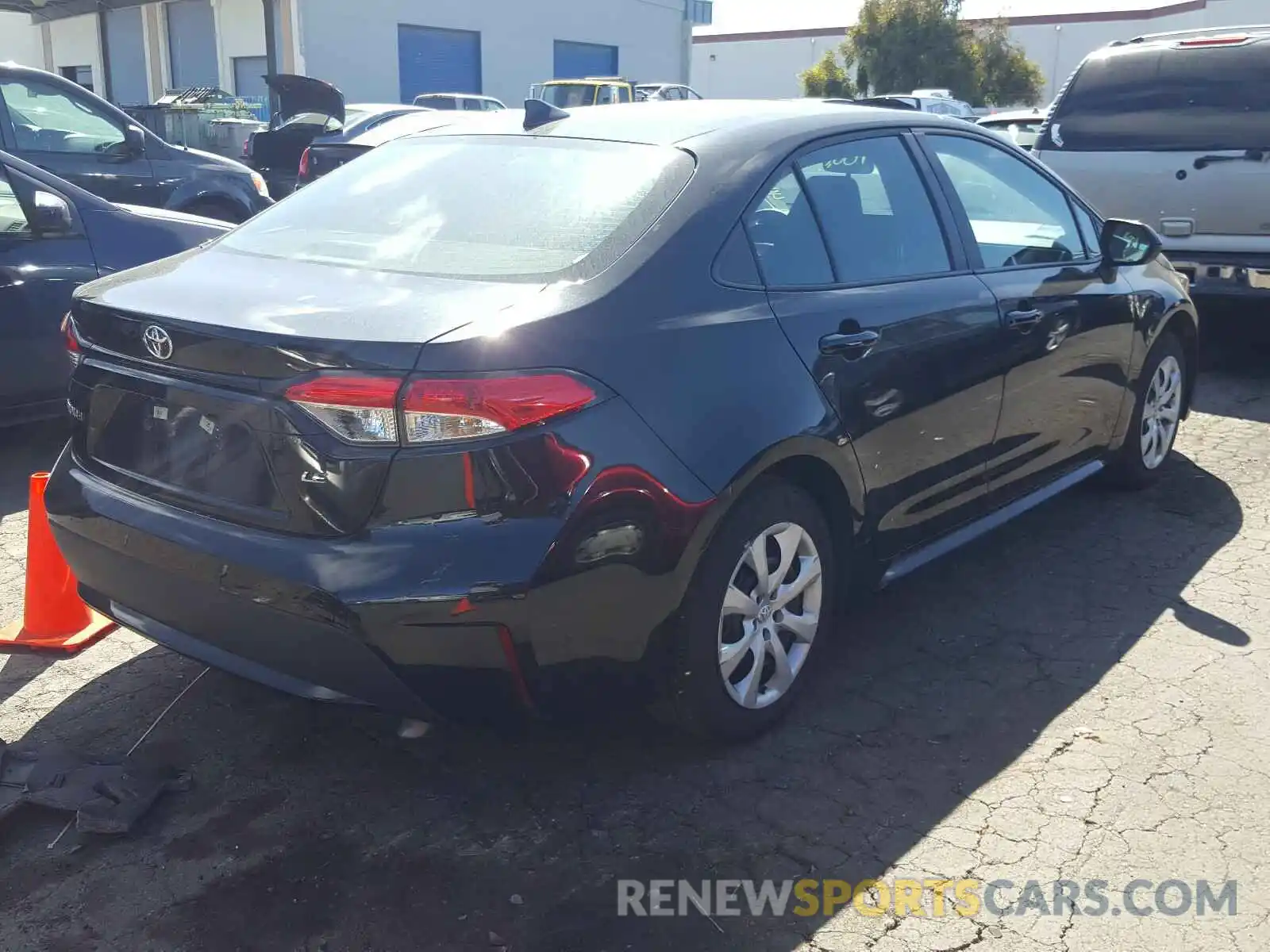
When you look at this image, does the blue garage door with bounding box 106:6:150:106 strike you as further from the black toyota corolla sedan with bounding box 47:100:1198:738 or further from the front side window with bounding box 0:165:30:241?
the black toyota corolla sedan with bounding box 47:100:1198:738

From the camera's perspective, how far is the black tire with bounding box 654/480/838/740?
3023 mm

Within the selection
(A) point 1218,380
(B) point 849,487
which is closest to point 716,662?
(B) point 849,487

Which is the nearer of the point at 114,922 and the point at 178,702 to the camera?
the point at 114,922

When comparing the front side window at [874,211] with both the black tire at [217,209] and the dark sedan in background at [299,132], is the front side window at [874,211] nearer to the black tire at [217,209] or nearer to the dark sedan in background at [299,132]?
the black tire at [217,209]

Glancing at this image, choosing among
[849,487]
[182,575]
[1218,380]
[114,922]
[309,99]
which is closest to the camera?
[114,922]

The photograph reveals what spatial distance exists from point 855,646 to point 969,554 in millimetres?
1052

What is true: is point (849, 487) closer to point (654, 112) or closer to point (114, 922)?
point (654, 112)

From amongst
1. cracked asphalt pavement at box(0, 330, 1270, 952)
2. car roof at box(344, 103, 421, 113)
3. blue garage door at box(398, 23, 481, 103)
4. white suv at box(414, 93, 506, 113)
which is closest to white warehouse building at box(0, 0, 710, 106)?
blue garage door at box(398, 23, 481, 103)

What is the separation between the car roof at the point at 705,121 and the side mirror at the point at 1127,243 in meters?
1.19

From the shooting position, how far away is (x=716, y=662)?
3.12 metres

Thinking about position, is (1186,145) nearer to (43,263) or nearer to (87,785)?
(43,263)

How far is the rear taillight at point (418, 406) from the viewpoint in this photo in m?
2.57

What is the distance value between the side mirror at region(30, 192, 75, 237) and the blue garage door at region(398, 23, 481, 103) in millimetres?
24277

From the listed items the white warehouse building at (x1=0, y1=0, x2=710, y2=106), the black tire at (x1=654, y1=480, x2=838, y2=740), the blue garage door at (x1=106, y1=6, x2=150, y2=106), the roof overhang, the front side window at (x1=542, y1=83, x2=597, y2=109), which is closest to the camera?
the black tire at (x1=654, y1=480, x2=838, y2=740)
